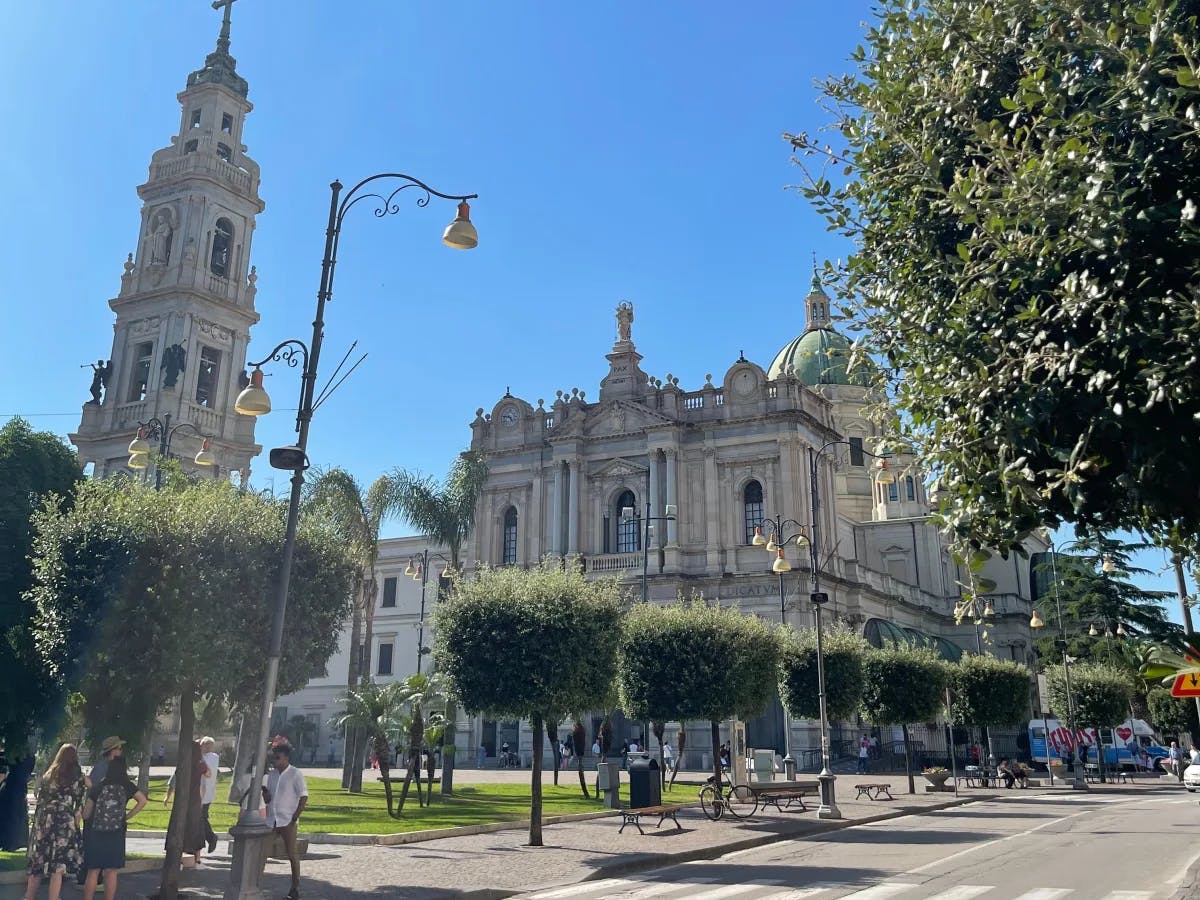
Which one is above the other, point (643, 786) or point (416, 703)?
point (416, 703)

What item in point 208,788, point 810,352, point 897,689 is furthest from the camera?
point 810,352

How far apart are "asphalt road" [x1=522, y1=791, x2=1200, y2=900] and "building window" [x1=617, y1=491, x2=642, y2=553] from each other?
1110 inches

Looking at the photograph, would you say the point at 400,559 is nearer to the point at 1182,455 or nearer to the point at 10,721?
the point at 10,721

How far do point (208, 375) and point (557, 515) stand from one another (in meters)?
18.3

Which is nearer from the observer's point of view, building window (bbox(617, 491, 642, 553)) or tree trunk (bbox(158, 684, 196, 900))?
tree trunk (bbox(158, 684, 196, 900))

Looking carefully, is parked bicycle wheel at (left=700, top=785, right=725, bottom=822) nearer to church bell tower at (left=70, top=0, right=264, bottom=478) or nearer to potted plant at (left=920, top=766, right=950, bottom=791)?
potted plant at (left=920, top=766, right=950, bottom=791)

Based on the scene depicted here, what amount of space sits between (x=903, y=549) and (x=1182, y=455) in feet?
209

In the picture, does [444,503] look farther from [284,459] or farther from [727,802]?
[284,459]

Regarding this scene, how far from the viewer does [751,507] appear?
5034 centimetres

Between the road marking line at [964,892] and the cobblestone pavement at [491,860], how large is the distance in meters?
5.05

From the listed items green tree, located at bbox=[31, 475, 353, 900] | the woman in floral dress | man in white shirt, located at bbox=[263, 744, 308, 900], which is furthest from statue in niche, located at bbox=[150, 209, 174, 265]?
the woman in floral dress

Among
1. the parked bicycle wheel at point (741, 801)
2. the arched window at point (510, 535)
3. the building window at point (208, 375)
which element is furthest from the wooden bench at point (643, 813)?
the arched window at point (510, 535)

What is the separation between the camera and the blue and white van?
45812 millimetres

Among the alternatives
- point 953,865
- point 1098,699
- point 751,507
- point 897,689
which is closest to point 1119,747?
point 1098,699
